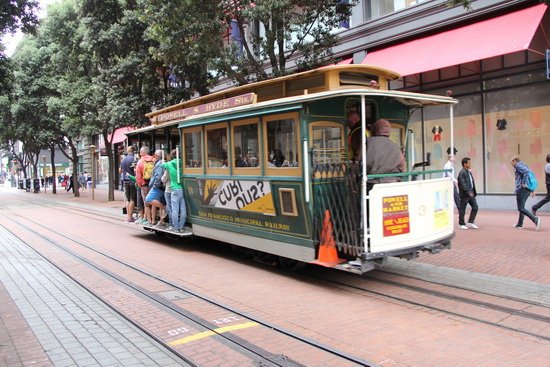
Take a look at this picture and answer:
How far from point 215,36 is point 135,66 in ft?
20.3

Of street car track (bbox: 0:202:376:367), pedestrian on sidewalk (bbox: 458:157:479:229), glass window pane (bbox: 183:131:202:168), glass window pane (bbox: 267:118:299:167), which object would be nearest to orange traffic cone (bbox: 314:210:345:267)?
glass window pane (bbox: 267:118:299:167)

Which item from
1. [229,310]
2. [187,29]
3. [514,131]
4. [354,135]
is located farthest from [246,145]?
[514,131]

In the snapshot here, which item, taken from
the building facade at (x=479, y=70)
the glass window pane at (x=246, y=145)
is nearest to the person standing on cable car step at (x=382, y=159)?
the glass window pane at (x=246, y=145)

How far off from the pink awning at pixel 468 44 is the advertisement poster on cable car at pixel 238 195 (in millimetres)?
7926

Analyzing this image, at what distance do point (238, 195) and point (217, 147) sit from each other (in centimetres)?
115

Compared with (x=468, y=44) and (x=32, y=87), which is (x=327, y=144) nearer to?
(x=468, y=44)

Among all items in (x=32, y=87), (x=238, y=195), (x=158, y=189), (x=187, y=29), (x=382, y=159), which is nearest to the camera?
(x=382, y=159)

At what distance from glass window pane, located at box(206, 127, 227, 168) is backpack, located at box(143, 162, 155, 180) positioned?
3055mm

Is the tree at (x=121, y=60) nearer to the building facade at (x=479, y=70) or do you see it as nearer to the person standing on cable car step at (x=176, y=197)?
the building facade at (x=479, y=70)

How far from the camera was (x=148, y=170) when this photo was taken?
Result: 11680mm

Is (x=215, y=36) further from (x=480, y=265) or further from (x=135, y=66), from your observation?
(x=480, y=265)

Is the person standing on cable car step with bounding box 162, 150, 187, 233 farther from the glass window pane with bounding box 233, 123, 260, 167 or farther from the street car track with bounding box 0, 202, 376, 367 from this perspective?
the glass window pane with bounding box 233, 123, 260, 167

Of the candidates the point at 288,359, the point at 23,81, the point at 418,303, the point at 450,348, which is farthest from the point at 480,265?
the point at 23,81

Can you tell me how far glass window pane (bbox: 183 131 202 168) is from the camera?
9523 millimetres
